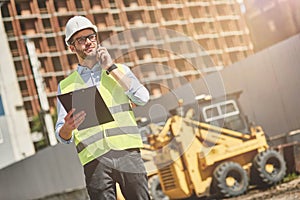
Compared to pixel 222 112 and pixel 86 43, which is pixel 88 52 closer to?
pixel 86 43

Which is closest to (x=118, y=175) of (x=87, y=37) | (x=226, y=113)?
(x=87, y=37)

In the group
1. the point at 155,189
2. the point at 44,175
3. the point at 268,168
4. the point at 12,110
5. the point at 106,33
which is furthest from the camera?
the point at 12,110

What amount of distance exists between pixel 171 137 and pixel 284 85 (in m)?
1.62

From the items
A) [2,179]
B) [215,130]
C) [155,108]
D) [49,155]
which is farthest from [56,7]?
[215,130]

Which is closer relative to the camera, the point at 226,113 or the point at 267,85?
the point at 267,85

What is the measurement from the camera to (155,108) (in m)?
12.1

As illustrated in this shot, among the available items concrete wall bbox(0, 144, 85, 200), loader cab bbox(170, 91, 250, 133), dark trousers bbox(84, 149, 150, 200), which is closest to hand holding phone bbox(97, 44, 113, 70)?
dark trousers bbox(84, 149, 150, 200)

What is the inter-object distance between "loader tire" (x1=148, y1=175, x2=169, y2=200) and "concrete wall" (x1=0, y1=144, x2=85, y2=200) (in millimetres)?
2873

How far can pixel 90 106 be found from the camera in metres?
3.22

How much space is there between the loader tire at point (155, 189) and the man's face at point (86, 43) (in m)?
7.06

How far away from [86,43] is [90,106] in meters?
0.28

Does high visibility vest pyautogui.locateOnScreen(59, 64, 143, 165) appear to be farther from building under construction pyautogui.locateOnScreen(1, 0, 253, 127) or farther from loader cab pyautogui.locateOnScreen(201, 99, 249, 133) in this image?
building under construction pyautogui.locateOnScreen(1, 0, 253, 127)

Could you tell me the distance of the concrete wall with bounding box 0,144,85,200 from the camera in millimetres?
13703

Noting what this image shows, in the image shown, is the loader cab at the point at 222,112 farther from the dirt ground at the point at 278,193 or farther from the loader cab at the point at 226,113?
the dirt ground at the point at 278,193
